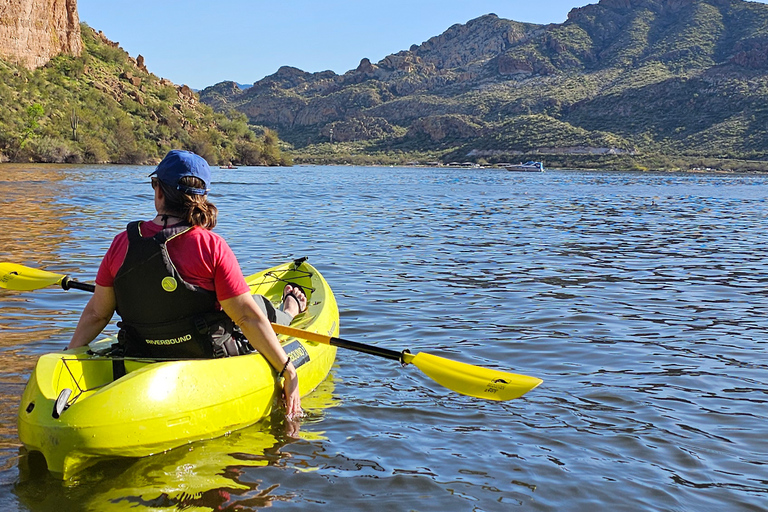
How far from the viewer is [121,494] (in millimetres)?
3521

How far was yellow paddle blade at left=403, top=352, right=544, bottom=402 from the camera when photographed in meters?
4.43

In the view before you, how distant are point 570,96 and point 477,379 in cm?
11062

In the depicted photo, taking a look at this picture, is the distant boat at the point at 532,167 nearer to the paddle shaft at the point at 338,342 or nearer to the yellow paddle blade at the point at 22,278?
the yellow paddle blade at the point at 22,278

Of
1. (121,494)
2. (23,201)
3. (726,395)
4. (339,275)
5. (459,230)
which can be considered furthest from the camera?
(23,201)

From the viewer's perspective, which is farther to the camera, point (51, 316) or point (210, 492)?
point (51, 316)

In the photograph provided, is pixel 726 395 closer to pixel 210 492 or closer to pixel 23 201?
pixel 210 492

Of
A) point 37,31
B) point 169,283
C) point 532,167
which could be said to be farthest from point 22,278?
point 532,167

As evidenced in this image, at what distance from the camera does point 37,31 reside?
6481cm

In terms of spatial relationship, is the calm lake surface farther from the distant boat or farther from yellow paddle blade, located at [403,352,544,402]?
the distant boat

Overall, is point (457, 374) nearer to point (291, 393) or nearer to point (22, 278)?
point (291, 393)

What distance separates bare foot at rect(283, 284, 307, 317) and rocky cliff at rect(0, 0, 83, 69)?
65.1 meters

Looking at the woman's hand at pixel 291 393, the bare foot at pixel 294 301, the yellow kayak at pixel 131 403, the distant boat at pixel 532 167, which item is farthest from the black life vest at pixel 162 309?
the distant boat at pixel 532 167

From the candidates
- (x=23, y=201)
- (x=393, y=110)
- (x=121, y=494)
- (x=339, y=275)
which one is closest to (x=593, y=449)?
(x=121, y=494)

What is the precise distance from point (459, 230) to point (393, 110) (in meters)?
129
